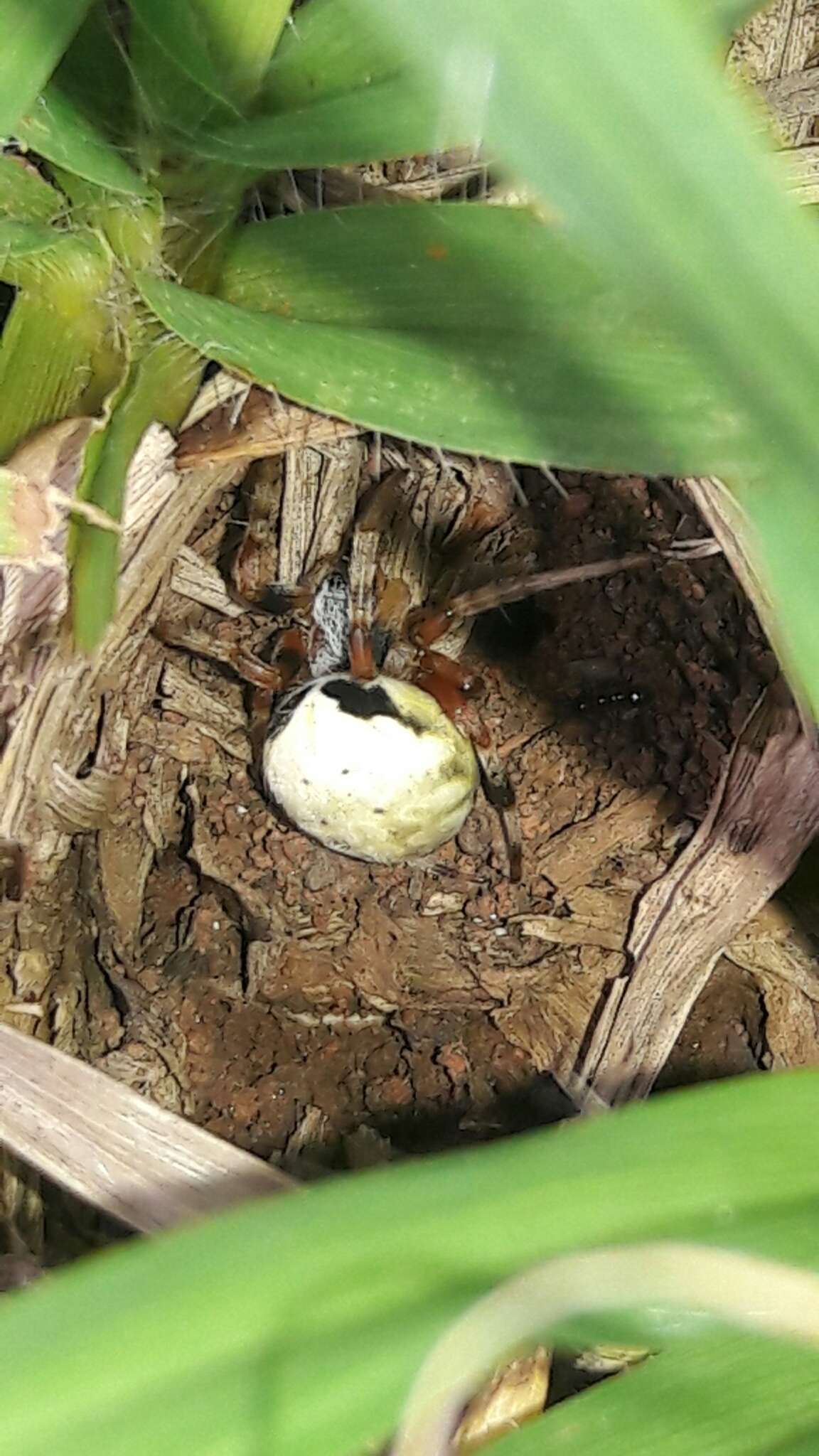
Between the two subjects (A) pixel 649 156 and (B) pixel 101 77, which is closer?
(A) pixel 649 156

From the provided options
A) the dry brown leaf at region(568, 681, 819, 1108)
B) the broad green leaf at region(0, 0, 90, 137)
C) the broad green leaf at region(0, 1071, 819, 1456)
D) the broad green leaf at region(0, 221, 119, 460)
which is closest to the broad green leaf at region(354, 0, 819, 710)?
the broad green leaf at region(0, 1071, 819, 1456)

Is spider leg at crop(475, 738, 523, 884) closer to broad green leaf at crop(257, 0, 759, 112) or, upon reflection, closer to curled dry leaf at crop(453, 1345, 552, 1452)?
curled dry leaf at crop(453, 1345, 552, 1452)

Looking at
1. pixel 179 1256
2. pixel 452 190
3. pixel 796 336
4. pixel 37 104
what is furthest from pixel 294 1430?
pixel 452 190

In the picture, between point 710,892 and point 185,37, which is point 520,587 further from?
point 185,37

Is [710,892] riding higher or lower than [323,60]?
lower

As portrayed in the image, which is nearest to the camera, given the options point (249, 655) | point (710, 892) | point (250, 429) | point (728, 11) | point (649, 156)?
point (649, 156)

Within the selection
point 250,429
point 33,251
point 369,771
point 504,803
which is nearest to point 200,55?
point 33,251

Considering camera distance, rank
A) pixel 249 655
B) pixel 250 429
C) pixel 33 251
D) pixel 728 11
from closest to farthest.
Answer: pixel 728 11
pixel 33 251
pixel 250 429
pixel 249 655

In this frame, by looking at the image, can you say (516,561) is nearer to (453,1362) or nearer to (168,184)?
(168,184)
